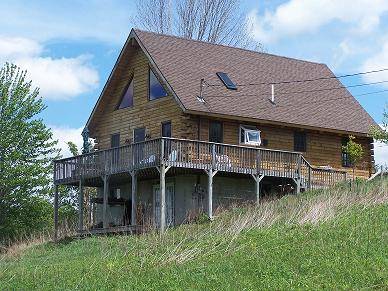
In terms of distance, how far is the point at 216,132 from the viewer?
118 ft

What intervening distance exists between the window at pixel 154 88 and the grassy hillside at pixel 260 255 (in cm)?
1077

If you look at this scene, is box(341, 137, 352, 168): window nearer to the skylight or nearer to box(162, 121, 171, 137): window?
the skylight

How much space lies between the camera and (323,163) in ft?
128

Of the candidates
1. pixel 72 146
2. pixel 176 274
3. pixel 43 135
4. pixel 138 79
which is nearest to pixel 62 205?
pixel 72 146

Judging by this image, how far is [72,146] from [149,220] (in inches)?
931

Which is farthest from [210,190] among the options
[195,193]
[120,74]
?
[120,74]

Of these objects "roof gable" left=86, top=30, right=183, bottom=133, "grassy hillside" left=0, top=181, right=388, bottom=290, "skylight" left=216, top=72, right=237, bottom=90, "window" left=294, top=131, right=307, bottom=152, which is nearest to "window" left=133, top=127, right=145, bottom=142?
"roof gable" left=86, top=30, right=183, bottom=133

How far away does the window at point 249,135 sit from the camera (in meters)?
36.4

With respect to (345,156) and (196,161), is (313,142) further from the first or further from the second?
(196,161)

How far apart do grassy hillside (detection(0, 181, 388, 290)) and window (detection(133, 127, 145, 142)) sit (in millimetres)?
10887

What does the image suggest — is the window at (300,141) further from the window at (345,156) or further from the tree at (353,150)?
the window at (345,156)

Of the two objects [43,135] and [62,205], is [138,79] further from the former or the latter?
[62,205]

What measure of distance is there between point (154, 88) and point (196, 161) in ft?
20.0

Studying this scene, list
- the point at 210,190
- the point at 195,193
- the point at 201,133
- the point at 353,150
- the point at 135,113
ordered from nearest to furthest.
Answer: the point at 210,190
the point at 195,193
the point at 201,133
the point at 353,150
the point at 135,113
